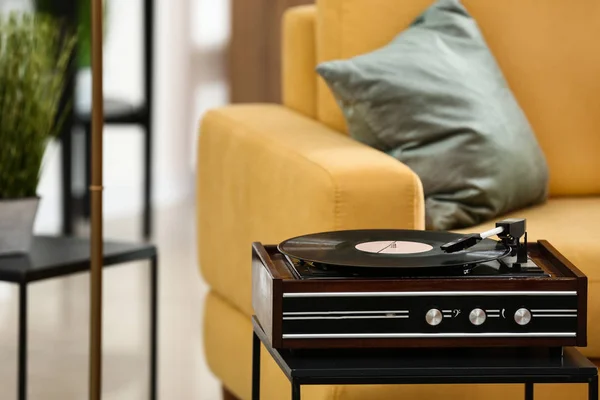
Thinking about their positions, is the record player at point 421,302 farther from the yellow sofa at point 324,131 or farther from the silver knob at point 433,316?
the yellow sofa at point 324,131

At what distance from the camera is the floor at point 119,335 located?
2.70 meters

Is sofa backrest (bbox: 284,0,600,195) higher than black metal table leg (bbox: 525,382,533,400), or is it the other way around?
sofa backrest (bbox: 284,0,600,195)

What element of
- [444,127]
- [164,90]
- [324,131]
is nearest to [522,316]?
[444,127]

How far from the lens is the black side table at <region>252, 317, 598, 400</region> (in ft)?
4.44

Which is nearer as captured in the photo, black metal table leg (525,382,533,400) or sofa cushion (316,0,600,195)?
black metal table leg (525,382,533,400)

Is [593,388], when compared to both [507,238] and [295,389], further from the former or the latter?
[295,389]

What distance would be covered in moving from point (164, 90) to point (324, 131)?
2745 mm

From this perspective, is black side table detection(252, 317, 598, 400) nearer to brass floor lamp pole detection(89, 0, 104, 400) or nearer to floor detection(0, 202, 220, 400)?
brass floor lamp pole detection(89, 0, 104, 400)

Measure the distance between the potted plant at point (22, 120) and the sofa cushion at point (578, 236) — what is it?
0.83 metres

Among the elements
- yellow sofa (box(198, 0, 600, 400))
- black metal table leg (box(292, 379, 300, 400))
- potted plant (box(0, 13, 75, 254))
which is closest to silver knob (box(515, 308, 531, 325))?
black metal table leg (box(292, 379, 300, 400))

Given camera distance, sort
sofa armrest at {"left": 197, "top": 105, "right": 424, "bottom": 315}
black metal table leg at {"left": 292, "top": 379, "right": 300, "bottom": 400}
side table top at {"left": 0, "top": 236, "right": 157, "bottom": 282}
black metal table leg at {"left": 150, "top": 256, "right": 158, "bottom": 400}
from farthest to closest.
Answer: black metal table leg at {"left": 150, "top": 256, "right": 158, "bottom": 400} → side table top at {"left": 0, "top": 236, "right": 157, "bottom": 282} → sofa armrest at {"left": 197, "top": 105, "right": 424, "bottom": 315} → black metal table leg at {"left": 292, "top": 379, "right": 300, "bottom": 400}

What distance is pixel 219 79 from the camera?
5.20m

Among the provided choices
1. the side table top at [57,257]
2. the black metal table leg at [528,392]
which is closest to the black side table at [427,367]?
the black metal table leg at [528,392]

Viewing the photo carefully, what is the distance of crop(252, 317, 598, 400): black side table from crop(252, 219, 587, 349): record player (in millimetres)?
22
